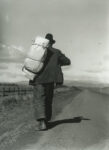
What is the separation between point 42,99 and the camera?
764 centimetres

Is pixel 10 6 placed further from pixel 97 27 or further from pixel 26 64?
pixel 26 64

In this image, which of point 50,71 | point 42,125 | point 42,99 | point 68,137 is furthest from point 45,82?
point 68,137

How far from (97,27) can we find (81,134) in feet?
13.4

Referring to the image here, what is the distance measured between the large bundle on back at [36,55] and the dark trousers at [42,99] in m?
0.41

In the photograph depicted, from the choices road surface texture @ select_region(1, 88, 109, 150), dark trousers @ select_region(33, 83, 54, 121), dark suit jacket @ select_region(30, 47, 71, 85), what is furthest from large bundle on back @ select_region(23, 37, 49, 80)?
road surface texture @ select_region(1, 88, 109, 150)

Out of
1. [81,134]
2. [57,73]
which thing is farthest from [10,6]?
[81,134]

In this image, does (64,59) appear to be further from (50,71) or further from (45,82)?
(45,82)

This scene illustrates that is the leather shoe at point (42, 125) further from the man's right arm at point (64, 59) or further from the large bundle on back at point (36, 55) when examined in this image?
the man's right arm at point (64, 59)

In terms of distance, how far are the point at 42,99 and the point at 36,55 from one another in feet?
2.97

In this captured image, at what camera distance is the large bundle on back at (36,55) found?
23.9 feet

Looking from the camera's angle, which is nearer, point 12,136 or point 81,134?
point 81,134

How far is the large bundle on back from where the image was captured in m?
7.27

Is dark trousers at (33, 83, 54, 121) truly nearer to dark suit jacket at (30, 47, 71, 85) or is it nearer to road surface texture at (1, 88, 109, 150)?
dark suit jacket at (30, 47, 71, 85)

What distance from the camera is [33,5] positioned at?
11.5 meters
